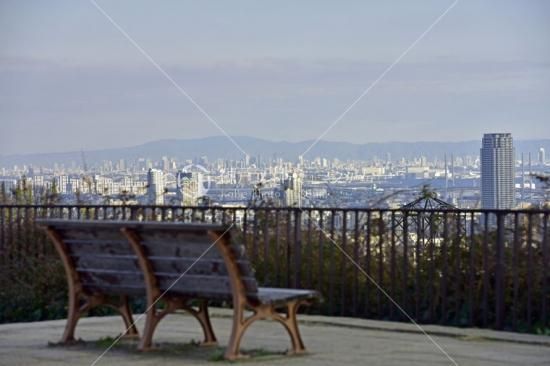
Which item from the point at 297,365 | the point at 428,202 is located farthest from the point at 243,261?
the point at 428,202

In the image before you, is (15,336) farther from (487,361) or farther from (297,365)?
(487,361)

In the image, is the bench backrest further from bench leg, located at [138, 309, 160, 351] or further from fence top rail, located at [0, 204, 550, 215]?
fence top rail, located at [0, 204, 550, 215]

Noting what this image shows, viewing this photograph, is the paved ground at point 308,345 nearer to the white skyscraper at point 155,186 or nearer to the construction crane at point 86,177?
the white skyscraper at point 155,186

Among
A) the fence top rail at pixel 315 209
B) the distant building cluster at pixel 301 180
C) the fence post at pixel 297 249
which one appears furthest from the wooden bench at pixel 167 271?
the distant building cluster at pixel 301 180

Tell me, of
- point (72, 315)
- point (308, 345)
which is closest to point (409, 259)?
point (308, 345)

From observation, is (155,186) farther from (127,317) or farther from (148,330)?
(148,330)

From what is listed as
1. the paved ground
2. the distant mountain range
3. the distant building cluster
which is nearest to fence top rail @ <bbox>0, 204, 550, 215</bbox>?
the distant building cluster
